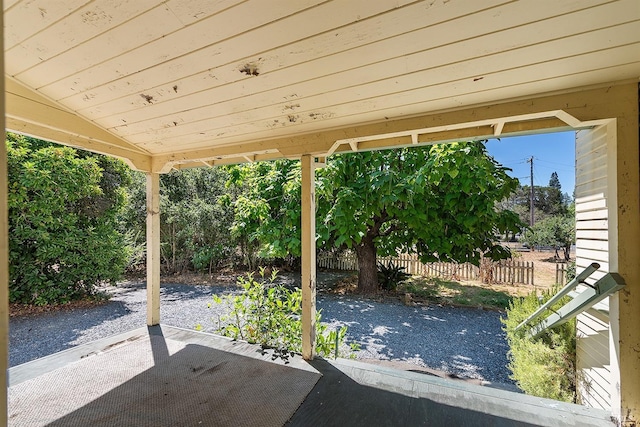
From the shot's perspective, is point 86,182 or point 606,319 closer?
point 606,319

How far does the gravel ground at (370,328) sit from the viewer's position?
336cm

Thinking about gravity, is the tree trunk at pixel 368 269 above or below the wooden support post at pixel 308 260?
below

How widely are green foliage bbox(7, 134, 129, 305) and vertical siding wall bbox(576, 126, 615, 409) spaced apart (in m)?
6.58

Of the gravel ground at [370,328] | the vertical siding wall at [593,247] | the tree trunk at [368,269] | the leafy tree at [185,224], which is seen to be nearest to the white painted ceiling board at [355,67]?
the vertical siding wall at [593,247]

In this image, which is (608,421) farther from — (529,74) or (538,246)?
(538,246)

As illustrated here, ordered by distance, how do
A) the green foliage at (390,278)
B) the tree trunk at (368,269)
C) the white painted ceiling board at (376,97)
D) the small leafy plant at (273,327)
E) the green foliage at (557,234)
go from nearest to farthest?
the white painted ceiling board at (376,97), the small leafy plant at (273,327), the tree trunk at (368,269), the green foliage at (390,278), the green foliage at (557,234)

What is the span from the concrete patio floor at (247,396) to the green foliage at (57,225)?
326 cm

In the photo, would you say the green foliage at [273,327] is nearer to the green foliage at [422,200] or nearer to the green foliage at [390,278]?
the green foliage at [422,200]

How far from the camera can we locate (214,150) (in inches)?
102

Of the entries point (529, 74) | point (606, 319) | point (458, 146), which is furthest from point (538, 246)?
point (529, 74)

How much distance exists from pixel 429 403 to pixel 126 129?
2.99 meters

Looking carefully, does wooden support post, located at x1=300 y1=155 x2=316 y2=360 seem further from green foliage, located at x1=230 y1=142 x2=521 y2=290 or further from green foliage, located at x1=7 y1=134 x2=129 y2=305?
green foliage, located at x1=7 y1=134 x2=129 y2=305

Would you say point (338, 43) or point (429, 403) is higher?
point (338, 43)

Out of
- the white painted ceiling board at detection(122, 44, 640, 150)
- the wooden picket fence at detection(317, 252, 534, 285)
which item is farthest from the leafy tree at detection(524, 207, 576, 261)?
the white painted ceiling board at detection(122, 44, 640, 150)
